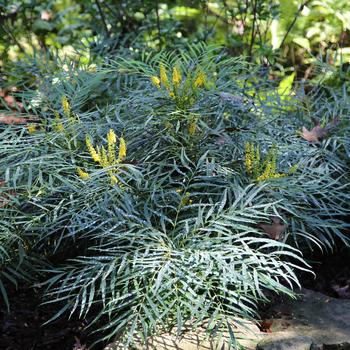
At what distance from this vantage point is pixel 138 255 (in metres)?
2.31

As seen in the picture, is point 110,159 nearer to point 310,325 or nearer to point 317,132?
point 310,325

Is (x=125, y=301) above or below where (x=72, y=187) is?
below

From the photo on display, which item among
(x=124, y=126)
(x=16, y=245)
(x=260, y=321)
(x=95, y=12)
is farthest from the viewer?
(x=95, y=12)

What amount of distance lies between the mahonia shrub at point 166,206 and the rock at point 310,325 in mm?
96

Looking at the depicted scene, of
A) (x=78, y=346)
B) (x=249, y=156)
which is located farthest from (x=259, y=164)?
(x=78, y=346)

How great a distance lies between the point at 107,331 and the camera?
2.67 m

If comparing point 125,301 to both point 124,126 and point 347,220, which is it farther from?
point 347,220

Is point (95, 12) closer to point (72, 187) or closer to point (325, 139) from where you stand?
point (325, 139)

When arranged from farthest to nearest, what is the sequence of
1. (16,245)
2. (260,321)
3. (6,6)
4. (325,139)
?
(6,6) → (325,139) → (16,245) → (260,321)

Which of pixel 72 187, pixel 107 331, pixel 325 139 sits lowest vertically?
pixel 107 331

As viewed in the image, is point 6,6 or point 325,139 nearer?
point 325,139

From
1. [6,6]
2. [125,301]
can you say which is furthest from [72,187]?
[6,6]

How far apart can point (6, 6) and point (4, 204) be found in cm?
238

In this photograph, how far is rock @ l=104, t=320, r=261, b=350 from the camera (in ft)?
7.74
